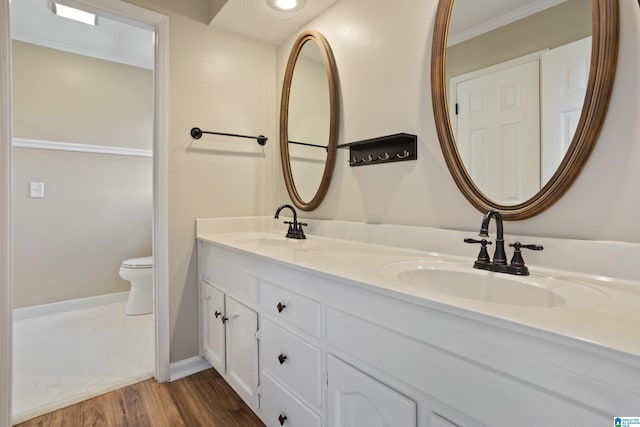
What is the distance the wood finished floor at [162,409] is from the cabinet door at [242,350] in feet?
0.42

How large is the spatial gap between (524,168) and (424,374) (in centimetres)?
74

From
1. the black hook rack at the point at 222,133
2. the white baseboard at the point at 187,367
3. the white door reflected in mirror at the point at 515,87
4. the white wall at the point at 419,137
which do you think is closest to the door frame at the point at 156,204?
the white baseboard at the point at 187,367

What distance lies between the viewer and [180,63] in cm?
189

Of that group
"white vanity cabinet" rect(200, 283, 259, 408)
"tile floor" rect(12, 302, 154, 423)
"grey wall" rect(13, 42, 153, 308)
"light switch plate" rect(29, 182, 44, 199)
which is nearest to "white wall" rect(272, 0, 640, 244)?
"white vanity cabinet" rect(200, 283, 259, 408)

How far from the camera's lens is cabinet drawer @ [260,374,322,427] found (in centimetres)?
109

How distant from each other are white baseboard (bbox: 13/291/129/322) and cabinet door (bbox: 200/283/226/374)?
1.76m

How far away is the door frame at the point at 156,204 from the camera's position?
1.40 metres

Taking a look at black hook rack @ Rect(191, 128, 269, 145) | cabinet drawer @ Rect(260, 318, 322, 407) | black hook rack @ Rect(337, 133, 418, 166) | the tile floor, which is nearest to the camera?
cabinet drawer @ Rect(260, 318, 322, 407)

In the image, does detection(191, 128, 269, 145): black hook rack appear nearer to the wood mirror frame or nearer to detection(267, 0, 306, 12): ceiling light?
detection(267, 0, 306, 12): ceiling light

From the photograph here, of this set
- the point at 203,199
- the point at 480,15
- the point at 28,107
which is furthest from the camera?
the point at 28,107

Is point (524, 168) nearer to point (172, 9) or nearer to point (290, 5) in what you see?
point (290, 5)

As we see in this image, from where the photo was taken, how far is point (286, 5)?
70.4 inches

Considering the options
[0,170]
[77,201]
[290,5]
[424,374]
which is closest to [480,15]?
[290,5]

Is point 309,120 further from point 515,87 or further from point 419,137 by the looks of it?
point 515,87
